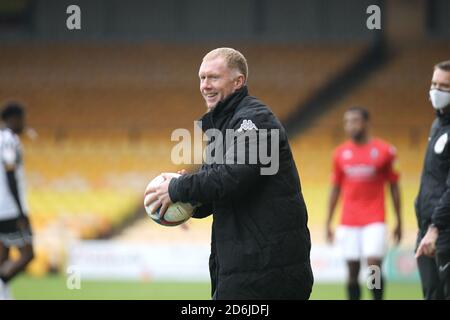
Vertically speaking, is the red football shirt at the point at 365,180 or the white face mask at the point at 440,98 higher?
the white face mask at the point at 440,98

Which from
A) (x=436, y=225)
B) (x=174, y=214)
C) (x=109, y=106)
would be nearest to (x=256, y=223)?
(x=174, y=214)

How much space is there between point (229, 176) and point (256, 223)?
0.32 m

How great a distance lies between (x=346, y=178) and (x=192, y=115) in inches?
362

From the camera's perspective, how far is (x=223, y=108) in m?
4.73

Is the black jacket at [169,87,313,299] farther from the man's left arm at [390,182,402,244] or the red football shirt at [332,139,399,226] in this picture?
the red football shirt at [332,139,399,226]

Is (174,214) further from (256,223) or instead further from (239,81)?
(239,81)

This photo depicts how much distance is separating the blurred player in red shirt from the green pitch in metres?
1.34

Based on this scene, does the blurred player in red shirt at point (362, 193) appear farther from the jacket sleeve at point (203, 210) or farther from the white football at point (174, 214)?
the white football at point (174, 214)

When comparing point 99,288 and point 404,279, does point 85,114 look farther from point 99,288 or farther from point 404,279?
point 404,279

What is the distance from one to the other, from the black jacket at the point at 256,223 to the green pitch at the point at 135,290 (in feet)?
20.3

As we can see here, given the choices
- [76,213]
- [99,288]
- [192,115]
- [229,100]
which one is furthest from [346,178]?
[192,115]

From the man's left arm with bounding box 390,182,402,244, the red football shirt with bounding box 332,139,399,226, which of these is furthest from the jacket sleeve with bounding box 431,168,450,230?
the red football shirt with bounding box 332,139,399,226

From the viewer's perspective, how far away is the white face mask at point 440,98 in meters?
6.25

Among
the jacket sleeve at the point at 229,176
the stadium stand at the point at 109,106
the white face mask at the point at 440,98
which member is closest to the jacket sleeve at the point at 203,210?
the jacket sleeve at the point at 229,176
